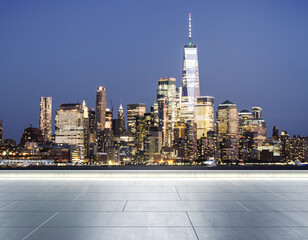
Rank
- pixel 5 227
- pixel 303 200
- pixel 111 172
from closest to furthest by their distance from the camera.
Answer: pixel 5 227
pixel 303 200
pixel 111 172

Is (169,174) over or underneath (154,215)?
over

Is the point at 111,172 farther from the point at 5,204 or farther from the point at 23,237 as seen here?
the point at 23,237

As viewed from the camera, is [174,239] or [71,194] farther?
[71,194]

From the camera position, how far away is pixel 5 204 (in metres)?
11.9

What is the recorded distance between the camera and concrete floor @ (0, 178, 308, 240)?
7816mm

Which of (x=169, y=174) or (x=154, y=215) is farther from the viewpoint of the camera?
(x=169, y=174)

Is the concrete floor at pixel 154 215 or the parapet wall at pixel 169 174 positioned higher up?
the parapet wall at pixel 169 174

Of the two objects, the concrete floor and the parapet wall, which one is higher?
the parapet wall

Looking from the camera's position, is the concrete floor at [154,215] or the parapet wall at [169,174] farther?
the parapet wall at [169,174]

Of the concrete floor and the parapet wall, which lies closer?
the concrete floor

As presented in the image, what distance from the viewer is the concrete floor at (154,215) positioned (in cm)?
782

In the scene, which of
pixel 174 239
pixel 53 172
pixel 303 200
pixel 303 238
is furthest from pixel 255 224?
pixel 53 172

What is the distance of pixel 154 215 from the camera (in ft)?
32.2

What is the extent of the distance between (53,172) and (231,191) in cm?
1210
